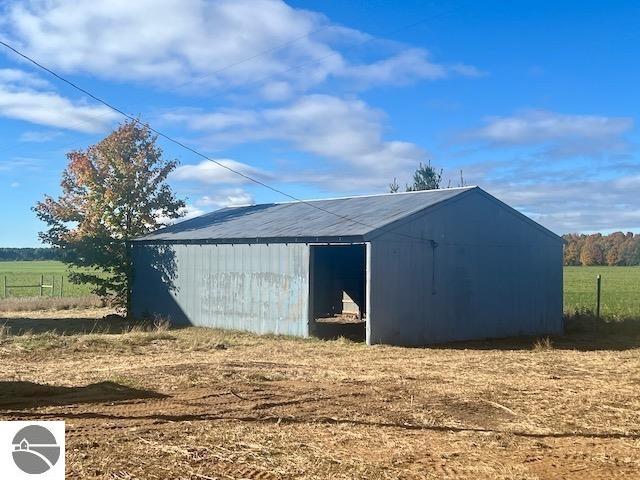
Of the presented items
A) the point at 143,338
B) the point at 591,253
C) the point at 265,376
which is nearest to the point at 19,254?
the point at 591,253

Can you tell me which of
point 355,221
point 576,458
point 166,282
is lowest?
point 576,458

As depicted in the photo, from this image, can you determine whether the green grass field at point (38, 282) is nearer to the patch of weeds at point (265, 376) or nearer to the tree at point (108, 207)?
the tree at point (108, 207)

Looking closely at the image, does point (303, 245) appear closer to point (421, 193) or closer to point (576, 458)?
point (421, 193)

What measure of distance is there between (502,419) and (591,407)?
1.52 meters

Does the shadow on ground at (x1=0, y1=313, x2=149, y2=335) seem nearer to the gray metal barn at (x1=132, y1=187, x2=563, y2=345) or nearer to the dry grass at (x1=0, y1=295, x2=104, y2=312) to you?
the gray metal barn at (x1=132, y1=187, x2=563, y2=345)

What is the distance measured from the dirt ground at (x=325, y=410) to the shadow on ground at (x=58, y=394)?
0.03 m

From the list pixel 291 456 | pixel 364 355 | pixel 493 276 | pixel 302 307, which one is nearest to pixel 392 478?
pixel 291 456

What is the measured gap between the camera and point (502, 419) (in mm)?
8000

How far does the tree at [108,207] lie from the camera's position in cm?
2384

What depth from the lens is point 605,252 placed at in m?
95.2

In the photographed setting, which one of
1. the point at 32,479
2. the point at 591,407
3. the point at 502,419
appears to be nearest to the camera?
the point at 32,479

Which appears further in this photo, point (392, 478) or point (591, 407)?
point (591, 407)

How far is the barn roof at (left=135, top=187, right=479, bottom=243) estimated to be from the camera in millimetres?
16984

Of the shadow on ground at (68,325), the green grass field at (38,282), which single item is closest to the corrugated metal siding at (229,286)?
the shadow on ground at (68,325)
